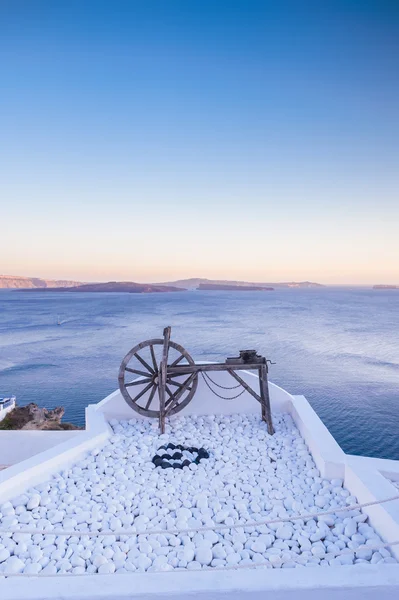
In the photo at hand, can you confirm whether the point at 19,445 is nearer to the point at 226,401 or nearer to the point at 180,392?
the point at 180,392

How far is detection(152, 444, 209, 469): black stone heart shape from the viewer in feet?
16.2

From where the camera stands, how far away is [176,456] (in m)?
5.09

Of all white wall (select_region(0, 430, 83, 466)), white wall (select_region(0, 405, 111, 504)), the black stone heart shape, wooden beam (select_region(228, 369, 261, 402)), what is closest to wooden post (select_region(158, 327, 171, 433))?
the black stone heart shape

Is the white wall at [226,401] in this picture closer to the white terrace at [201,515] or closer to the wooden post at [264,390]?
the white terrace at [201,515]

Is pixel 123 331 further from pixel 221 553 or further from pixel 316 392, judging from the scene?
pixel 221 553

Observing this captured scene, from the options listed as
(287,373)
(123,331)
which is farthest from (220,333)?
(287,373)

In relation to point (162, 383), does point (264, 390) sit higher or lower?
lower

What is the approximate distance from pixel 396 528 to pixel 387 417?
1401 cm

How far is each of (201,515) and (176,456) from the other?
1.24 metres

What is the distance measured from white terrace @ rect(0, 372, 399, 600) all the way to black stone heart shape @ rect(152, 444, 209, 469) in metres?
0.07

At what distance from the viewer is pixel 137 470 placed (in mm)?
4852

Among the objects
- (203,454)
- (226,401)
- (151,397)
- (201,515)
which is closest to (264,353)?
(226,401)

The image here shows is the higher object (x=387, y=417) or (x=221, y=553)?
(x=221, y=553)

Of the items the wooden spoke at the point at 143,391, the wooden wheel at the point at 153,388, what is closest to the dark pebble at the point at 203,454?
the wooden wheel at the point at 153,388
